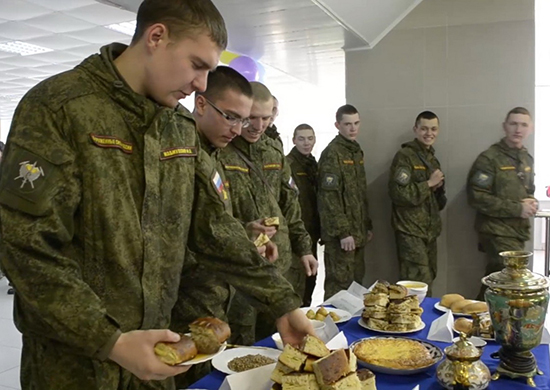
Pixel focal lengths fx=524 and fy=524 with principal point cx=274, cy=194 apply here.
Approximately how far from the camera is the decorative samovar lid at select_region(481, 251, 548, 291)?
1.41 meters

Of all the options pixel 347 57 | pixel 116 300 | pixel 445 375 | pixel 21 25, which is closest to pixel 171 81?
pixel 116 300

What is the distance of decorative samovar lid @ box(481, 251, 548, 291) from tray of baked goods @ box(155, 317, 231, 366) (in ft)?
2.55

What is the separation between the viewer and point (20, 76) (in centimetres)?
881

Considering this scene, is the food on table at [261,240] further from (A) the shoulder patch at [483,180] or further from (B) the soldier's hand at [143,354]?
(A) the shoulder patch at [483,180]

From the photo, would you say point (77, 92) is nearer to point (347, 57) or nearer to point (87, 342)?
point (87, 342)

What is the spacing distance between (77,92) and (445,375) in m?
1.13

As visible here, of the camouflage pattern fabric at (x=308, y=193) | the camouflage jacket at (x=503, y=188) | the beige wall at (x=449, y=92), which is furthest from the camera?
the camouflage pattern fabric at (x=308, y=193)

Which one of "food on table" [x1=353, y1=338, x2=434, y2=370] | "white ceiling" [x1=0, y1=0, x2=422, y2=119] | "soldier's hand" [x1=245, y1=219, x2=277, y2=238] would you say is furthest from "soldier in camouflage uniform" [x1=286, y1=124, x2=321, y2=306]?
"food on table" [x1=353, y1=338, x2=434, y2=370]

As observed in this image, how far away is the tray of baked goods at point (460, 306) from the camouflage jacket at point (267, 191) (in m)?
0.91

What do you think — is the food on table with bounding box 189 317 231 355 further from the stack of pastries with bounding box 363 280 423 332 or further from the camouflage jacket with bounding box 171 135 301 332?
the stack of pastries with bounding box 363 280 423 332

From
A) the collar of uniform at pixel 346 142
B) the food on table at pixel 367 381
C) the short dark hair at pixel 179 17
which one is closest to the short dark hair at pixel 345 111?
the collar of uniform at pixel 346 142

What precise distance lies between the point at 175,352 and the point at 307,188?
3439 mm

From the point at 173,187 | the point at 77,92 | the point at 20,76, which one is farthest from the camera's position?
the point at 20,76

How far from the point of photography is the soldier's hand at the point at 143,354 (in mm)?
947
